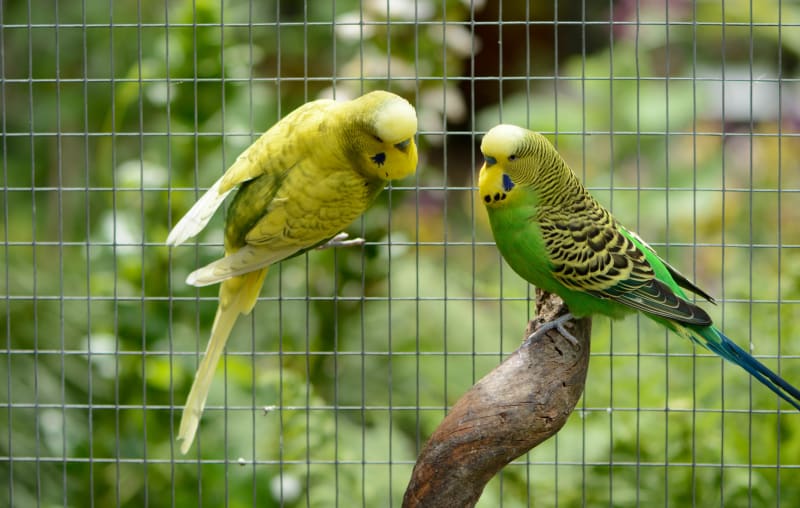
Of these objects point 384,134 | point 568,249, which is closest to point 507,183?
point 568,249

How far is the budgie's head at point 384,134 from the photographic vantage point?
2092 mm

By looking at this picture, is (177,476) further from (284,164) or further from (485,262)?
(485,262)

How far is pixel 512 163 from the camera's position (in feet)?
7.18

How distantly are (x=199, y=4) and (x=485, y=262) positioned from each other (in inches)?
97.7

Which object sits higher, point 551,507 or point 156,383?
point 156,383

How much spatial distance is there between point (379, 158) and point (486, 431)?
61 cm

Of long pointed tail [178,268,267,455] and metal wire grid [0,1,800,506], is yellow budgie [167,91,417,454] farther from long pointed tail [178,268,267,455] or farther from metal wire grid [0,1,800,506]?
metal wire grid [0,1,800,506]

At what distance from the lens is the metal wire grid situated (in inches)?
100

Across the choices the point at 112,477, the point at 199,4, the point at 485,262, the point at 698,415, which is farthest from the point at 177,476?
the point at 485,262

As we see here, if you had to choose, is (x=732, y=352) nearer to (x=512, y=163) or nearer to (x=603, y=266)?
→ (x=603, y=266)

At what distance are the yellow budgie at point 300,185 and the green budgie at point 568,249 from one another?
234 mm

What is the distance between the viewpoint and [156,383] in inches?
120

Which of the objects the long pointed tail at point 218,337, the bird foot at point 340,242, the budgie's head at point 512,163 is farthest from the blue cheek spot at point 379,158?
the long pointed tail at point 218,337

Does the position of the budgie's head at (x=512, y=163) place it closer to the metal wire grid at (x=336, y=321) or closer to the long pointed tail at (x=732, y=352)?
the metal wire grid at (x=336, y=321)
